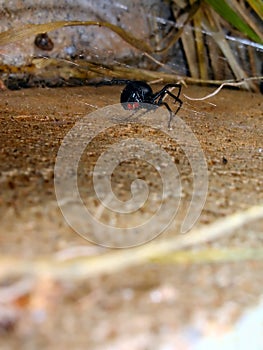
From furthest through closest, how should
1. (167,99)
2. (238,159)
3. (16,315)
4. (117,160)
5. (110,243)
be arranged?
(167,99) < (238,159) < (117,160) < (110,243) < (16,315)

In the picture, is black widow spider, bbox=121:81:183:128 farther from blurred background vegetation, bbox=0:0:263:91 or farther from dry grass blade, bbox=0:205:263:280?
dry grass blade, bbox=0:205:263:280

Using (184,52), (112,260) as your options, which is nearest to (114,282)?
(112,260)

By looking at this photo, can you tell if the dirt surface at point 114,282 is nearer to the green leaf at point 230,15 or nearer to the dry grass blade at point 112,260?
the dry grass blade at point 112,260

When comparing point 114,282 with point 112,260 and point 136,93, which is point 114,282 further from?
point 136,93

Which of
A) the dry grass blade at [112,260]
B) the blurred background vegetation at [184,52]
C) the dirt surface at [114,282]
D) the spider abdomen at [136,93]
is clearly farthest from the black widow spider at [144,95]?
the dry grass blade at [112,260]

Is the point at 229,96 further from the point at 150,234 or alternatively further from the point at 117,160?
the point at 150,234

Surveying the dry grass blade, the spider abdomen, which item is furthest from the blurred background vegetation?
the dry grass blade

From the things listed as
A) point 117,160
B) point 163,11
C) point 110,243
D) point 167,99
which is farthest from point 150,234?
point 163,11
